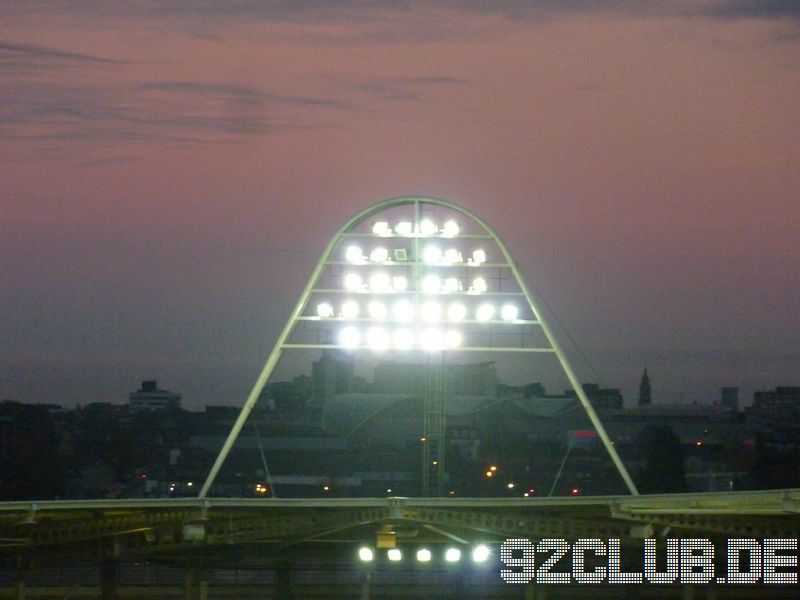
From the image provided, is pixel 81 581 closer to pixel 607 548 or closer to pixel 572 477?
pixel 607 548

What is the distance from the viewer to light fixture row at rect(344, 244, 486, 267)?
3962cm

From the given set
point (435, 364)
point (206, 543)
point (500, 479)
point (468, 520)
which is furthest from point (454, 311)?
point (500, 479)

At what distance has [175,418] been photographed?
377ft

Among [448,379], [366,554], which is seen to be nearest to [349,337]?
[366,554]

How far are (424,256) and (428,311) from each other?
→ 129cm

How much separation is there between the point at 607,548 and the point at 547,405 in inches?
2148

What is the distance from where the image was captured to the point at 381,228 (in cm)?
3991

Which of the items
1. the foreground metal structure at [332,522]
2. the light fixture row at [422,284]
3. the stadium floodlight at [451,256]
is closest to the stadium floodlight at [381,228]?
the light fixture row at [422,284]

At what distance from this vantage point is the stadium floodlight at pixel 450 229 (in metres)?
39.7

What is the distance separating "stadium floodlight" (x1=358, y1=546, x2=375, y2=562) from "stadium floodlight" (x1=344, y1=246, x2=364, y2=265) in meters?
7.44

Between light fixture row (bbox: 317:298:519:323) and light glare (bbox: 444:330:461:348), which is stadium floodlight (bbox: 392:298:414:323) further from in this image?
light glare (bbox: 444:330:461:348)

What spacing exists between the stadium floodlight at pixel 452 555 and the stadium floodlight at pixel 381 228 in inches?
368

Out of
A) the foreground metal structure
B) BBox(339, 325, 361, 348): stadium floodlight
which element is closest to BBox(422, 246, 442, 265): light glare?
BBox(339, 325, 361, 348): stadium floodlight

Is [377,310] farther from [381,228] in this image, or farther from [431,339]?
[381,228]
